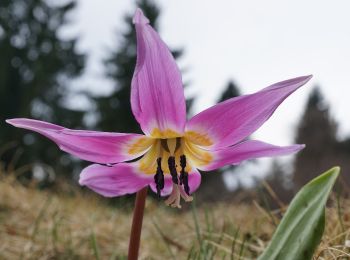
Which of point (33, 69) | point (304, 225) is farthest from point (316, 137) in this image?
point (33, 69)

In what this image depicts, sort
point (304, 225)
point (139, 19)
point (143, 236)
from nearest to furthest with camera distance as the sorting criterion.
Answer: point (139, 19) < point (304, 225) < point (143, 236)

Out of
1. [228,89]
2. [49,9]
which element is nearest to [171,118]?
[49,9]

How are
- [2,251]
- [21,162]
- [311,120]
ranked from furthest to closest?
[21,162]
[311,120]
[2,251]

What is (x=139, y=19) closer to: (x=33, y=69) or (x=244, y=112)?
(x=244, y=112)

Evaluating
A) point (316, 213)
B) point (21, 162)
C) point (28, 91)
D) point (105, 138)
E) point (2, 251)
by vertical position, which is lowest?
point (21, 162)

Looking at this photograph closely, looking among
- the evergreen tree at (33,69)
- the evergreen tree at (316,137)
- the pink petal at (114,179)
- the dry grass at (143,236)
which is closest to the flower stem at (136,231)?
the pink petal at (114,179)

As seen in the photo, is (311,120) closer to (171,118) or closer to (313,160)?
(313,160)

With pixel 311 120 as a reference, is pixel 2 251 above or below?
above
